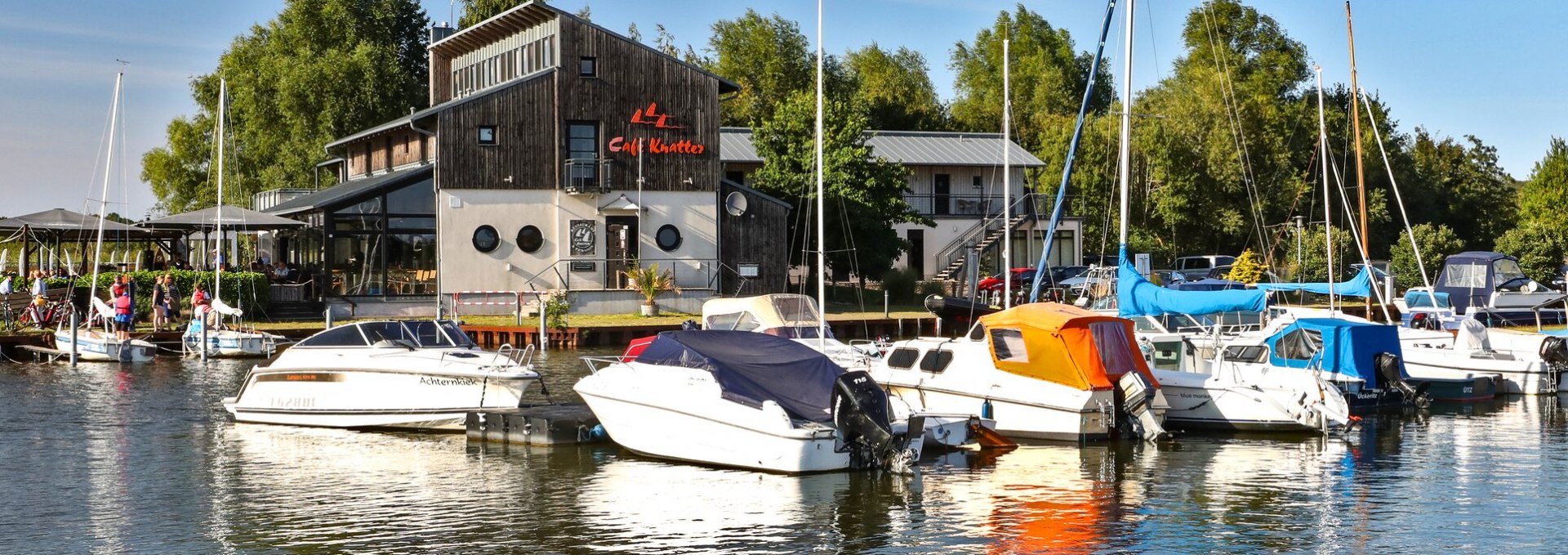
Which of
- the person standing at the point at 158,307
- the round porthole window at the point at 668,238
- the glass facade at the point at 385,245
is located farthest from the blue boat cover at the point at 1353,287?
the person standing at the point at 158,307

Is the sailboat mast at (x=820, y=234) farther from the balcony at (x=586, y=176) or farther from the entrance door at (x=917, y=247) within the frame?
the entrance door at (x=917, y=247)

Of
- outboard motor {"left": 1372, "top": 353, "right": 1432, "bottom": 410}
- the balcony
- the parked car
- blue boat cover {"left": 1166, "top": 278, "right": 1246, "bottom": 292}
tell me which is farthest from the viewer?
the parked car

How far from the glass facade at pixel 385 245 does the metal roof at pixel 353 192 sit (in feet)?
1.09

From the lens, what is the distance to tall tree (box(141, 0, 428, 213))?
68500 millimetres

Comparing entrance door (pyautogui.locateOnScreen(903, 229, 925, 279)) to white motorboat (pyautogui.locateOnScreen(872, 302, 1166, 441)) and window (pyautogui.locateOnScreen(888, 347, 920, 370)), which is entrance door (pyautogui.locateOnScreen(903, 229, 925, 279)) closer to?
window (pyautogui.locateOnScreen(888, 347, 920, 370))

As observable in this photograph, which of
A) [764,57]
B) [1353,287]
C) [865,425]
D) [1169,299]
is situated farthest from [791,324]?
[764,57]

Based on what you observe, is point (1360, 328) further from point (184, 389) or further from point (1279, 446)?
point (184, 389)

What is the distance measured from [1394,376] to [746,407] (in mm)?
14262

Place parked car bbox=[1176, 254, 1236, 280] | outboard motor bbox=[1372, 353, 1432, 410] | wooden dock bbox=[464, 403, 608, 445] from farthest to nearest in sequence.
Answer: parked car bbox=[1176, 254, 1236, 280] < outboard motor bbox=[1372, 353, 1432, 410] < wooden dock bbox=[464, 403, 608, 445]

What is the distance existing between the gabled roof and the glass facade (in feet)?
20.4

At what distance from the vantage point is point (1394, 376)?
1117 inches

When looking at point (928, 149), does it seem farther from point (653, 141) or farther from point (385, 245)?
point (385, 245)

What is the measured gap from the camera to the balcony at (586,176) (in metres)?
46.9

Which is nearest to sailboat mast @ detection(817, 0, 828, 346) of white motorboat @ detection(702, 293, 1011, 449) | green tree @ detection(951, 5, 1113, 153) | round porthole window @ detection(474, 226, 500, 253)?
white motorboat @ detection(702, 293, 1011, 449)
